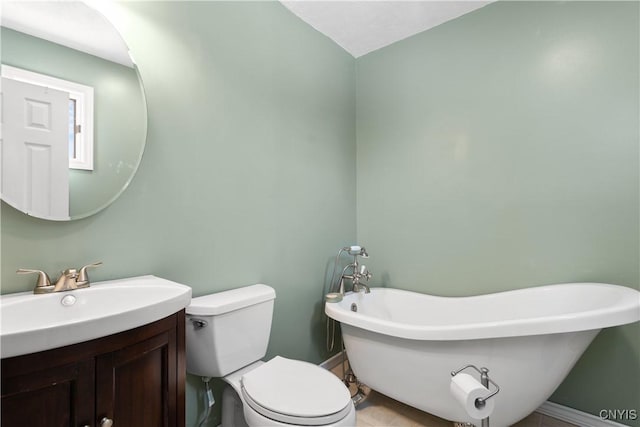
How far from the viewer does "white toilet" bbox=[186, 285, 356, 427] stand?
3.66 ft

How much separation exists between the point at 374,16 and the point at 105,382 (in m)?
2.44

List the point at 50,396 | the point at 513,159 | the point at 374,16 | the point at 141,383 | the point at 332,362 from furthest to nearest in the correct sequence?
1. the point at 332,362
2. the point at 374,16
3. the point at 513,159
4. the point at 141,383
5. the point at 50,396

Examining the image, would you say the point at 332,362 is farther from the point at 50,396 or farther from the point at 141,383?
the point at 50,396

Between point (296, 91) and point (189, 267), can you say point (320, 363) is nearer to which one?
point (189, 267)

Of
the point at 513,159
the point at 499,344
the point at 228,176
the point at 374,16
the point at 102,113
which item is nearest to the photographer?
the point at 102,113

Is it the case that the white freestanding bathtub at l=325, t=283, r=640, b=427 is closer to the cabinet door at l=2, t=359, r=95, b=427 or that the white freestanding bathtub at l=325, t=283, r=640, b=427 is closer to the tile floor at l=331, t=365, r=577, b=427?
the tile floor at l=331, t=365, r=577, b=427

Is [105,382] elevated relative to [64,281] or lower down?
lower down

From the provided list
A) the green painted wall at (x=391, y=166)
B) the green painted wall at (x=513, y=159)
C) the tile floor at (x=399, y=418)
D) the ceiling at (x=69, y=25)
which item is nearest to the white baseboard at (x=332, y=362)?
the green painted wall at (x=391, y=166)

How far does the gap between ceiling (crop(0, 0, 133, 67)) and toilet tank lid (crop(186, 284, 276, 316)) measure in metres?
1.06

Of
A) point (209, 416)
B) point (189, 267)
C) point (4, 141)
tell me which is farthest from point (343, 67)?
point (209, 416)

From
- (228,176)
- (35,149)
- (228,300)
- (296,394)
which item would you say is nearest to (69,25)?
(35,149)

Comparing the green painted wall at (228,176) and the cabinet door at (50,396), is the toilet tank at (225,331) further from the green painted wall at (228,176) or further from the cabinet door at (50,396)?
the cabinet door at (50,396)

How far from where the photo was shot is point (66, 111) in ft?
3.67

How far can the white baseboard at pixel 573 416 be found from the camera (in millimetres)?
1655
